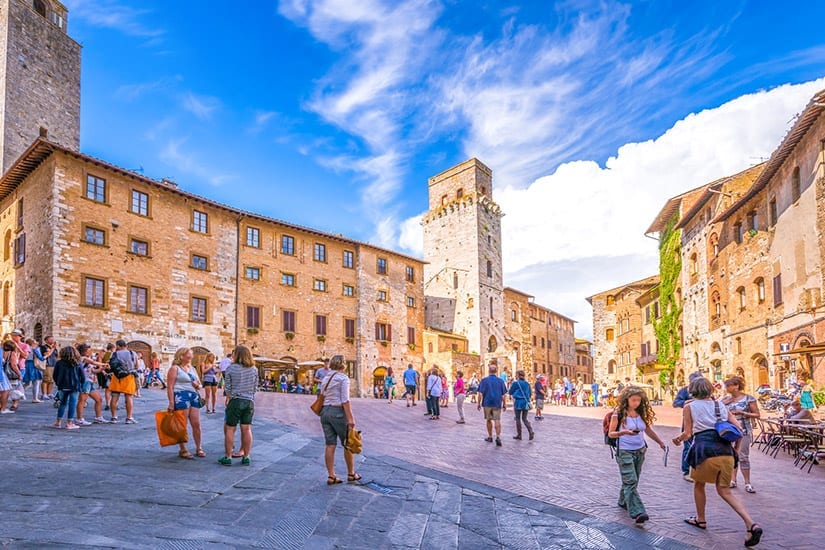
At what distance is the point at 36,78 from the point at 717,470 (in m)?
43.8

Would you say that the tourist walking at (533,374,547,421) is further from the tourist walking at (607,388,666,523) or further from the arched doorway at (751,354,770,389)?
the tourist walking at (607,388,666,523)

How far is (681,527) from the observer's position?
6102 millimetres

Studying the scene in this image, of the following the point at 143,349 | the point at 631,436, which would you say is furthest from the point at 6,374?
A: the point at 143,349

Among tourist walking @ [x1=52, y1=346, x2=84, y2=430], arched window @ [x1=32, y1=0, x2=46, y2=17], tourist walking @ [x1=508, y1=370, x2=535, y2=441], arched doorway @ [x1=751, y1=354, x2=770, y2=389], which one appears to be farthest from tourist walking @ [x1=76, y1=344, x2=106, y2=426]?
arched window @ [x1=32, y1=0, x2=46, y2=17]

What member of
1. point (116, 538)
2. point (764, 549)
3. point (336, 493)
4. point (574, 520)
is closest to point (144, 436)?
point (336, 493)

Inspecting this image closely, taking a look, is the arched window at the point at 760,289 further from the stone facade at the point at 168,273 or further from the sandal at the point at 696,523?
the stone facade at the point at 168,273

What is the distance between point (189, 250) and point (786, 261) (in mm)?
26547

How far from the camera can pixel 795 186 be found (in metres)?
20.7

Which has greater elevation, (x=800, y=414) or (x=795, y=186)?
(x=795, y=186)

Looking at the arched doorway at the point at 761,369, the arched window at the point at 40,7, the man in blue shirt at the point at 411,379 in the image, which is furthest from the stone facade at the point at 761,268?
the arched window at the point at 40,7

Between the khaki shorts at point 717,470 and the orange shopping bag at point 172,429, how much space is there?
20.5 ft

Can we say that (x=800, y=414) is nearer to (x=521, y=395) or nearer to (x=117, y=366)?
(x=521, y=395)

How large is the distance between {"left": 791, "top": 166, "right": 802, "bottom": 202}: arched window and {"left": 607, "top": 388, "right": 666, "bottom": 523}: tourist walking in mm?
18072

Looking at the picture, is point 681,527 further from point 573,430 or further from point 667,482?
point 573,430
